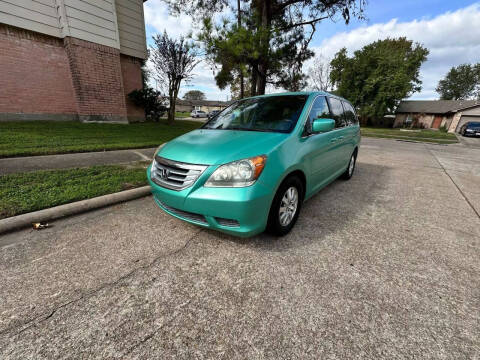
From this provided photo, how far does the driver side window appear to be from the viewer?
2614 millimetres

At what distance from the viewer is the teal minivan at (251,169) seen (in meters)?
1.92

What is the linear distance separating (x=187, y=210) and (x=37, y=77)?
1168cm

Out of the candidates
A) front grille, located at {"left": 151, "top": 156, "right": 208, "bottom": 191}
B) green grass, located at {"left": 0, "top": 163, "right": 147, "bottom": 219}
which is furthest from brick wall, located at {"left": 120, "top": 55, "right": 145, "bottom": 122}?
front grille, located at {"left": 151, "top": 156, "right": 208, "bottom": 191}

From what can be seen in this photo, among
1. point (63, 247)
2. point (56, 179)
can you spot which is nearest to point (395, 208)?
point (63, 247)

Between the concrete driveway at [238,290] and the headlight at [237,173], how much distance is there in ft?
2.37

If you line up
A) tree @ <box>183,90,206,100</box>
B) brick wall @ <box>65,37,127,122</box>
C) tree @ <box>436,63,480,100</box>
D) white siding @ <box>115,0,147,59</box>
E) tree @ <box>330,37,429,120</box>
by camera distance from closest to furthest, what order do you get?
brick wall @ <box>65,37,127,122</box> → white siding @ <box>115,0,147,59</box> → tree @ <box>330,37,429,120</box> → tree @ <box>436,63,480,100</box> → tree @ <box>183,90,206,100</box>

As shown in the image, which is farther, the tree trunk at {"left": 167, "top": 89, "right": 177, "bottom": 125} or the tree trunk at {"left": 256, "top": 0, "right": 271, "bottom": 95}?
the tree trunk at {"left": 167, "top": 89, "right": 177, "bottom": 125}

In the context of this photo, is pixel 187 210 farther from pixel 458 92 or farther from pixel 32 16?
pixel 458 92

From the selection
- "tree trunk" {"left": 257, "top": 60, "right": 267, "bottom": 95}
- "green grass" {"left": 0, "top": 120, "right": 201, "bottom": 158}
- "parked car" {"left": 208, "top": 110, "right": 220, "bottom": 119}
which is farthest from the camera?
"tree trunk" {"left": 257, "top": 60, "right": 267, "bottom": 95}

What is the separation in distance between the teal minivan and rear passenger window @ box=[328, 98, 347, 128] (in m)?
0.46

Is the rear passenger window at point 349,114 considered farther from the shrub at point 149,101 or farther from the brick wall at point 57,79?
the shrub at point 149,101

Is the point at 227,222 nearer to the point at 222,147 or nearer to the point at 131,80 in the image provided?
the point at 222,147

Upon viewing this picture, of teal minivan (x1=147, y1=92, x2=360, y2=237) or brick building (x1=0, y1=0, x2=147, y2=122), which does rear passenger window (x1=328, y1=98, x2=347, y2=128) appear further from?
brick building (x1=0, y1=0, x2=147, y2=122)

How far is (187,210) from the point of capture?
204 cm
